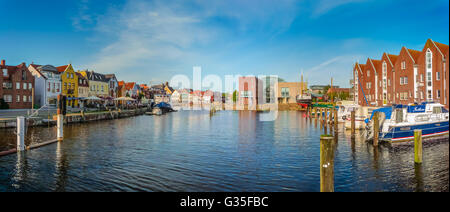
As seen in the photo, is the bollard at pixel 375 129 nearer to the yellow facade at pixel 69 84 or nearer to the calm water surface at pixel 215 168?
the calm water surface at pixel 215 168

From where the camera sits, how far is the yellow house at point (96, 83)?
73688mm

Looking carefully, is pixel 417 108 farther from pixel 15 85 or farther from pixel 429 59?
pixel 15 85

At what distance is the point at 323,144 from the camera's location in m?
7.82

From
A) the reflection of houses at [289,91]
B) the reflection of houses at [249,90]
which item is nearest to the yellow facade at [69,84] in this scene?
Result: the reflection of houses at [249,90]

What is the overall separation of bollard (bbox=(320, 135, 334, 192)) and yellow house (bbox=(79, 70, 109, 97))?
7582 cm

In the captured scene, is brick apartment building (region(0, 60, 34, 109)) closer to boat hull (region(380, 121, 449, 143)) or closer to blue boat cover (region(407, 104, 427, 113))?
boat hull (region(380, 121, 449, 143))

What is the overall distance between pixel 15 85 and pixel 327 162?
56290mm

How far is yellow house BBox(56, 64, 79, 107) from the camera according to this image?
6248cm

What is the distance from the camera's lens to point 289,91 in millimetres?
101938

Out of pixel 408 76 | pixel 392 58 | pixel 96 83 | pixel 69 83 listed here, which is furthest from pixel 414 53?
pixel 96 83

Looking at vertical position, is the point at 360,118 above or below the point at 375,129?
above

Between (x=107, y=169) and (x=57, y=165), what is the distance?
278 cm
